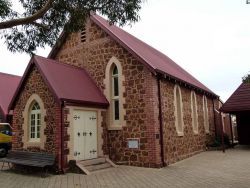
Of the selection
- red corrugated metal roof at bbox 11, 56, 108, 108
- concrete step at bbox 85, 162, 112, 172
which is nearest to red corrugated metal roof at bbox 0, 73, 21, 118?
red corrugated metal roof at bbox 11, 56, 108, 108

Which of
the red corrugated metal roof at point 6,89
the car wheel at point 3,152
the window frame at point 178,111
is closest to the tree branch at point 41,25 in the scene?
the window frame at point 178,111

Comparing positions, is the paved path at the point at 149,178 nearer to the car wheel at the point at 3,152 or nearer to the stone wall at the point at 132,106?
the stone wall at the point at 132,106

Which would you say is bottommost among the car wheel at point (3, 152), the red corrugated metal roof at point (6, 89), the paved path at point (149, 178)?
the paved path at point (149, 178)

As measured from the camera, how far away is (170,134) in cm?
1362

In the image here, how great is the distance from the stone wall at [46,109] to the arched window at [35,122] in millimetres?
449

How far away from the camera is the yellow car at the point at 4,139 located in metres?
17.2

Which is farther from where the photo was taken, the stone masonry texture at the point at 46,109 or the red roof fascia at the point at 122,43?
the red roof fascia at the point at 122,43

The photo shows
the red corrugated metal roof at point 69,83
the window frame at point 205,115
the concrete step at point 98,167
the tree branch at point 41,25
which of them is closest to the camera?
the tree branch at point 41,25

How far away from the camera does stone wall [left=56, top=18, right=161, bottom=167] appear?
40.1 feet

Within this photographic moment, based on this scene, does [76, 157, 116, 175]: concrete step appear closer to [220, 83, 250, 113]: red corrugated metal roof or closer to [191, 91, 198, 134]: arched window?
[191, 91, 198, 134]: arched window

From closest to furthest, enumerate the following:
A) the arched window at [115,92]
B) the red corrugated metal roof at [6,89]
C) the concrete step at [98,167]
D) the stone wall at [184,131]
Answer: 1. the concrete step at [98,167]
2. the arched window at [115,92]
3. the stone wall at [184,131]
4. the red corrugated metal roof at [6,89]

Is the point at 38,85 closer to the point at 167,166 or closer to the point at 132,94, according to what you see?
the point at 132,94

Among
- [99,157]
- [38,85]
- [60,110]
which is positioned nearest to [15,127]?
[38,85]

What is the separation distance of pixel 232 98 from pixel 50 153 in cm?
1338
